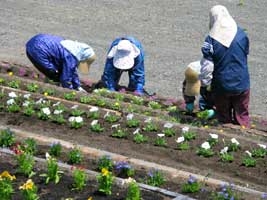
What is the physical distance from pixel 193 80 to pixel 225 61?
31.9 inches

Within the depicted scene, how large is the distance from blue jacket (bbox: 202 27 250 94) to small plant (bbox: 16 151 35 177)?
3.33 meters

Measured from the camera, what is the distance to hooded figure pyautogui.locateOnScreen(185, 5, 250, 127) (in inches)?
366

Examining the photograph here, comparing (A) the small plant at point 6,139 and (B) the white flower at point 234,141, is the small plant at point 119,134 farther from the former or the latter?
(A) the small plant at point 6,139

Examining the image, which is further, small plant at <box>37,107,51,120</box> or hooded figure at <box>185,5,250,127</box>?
hooded figure at <box>185,5,250,127</box>

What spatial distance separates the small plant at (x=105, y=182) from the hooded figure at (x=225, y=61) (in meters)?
3.44

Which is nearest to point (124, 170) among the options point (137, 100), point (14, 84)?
point (137, 100)

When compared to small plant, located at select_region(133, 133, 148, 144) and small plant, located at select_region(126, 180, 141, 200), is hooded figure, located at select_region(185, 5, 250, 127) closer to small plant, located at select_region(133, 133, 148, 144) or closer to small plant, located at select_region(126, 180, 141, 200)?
small plant, located at select_region(133, 133, 148, 144)

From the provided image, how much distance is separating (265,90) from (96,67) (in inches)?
124

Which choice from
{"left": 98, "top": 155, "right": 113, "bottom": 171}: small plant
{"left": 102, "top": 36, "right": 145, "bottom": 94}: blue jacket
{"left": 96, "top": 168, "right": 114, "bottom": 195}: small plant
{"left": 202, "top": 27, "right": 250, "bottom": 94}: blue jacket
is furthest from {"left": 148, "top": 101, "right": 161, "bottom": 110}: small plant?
{"left": 96, "top": 168, "right": 114, "bottom": 195}: small plant

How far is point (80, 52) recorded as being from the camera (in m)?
11.5

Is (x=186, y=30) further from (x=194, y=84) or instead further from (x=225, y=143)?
(x=225, y=143)

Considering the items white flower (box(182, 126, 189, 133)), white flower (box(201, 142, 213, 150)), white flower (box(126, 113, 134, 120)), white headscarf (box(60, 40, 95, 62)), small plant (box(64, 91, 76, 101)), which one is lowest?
white flower (box(201, 142, 213, 150))

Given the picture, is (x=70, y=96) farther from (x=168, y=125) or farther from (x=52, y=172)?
(x=52, y=172)

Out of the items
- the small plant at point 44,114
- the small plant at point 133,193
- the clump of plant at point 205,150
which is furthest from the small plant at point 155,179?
the small plant at point 44,114
